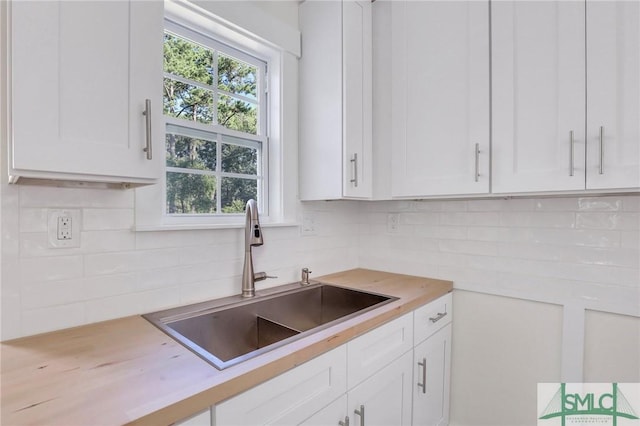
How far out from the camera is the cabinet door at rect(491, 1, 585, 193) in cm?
126

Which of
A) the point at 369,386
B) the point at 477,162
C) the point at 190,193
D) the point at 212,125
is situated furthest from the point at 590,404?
the point at 212,125

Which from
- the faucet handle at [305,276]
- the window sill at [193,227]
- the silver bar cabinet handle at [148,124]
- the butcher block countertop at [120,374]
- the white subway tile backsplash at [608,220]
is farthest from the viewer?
the faucet handle at [305,276]

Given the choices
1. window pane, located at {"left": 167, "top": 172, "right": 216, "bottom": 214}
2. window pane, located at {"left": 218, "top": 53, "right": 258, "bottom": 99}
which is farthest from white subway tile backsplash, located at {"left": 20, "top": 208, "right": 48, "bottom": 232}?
window pane, located at {"left": 218, "top": 53, "right": 258, "bottom": 99}

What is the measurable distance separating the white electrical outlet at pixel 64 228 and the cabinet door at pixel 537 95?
165 centimetres

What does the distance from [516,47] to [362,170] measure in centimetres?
86

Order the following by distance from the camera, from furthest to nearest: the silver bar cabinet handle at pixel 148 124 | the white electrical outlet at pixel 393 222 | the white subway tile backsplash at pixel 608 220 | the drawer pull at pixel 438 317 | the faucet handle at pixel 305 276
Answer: the white electrical outlet at pixel 393 222, the faucet handle at pixel 305 276, the drawer pull at pixel 438 317, the white subway tile backsplash at pixel 608 220, the silver bar cabinet handle at pixel 148 124

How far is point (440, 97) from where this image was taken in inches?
63.2

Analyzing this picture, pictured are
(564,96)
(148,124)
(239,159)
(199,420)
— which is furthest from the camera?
(239,159)

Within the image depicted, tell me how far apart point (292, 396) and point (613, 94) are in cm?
151

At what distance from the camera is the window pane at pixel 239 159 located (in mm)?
1667

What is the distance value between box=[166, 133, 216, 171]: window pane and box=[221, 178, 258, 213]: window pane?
12 cm

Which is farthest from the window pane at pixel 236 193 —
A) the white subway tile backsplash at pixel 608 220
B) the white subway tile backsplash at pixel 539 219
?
the white subway tile backsplash at pixel 608 220

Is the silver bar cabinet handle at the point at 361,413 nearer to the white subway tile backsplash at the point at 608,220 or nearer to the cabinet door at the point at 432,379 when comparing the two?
the cabinet door at the point at 432,379

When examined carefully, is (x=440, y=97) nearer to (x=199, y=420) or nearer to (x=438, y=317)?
(x=438, y=317)
